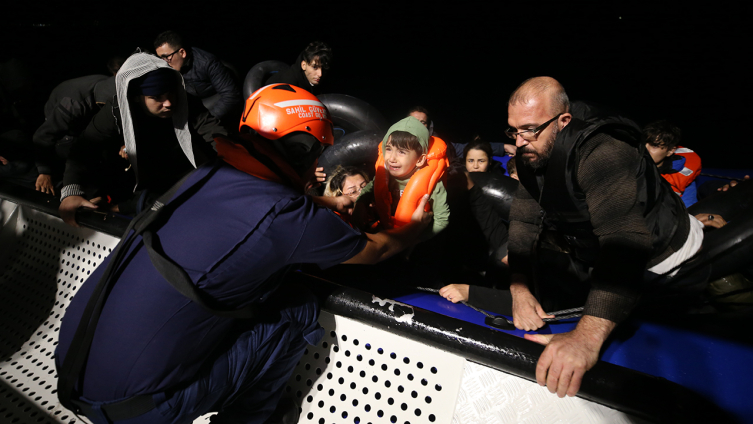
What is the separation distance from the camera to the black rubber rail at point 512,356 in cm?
84

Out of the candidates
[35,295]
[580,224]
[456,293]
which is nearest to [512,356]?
[456,293]

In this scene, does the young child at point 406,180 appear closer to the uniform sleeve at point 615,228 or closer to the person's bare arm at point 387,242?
the person's bare arm at point 387,242

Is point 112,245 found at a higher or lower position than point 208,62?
lower

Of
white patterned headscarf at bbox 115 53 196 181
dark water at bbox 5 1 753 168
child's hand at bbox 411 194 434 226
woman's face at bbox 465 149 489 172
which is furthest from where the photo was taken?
dark water at bbox 5 1 753 168

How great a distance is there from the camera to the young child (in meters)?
2.18

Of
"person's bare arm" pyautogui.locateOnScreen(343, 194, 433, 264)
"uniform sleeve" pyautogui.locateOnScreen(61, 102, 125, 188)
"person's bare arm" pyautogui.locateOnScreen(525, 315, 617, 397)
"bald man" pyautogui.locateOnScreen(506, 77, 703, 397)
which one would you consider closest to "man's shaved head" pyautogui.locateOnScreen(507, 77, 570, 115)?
"bald man" pyautogui.locateOnScreen(506, 77, 703, 397)

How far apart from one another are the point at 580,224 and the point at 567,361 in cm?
83

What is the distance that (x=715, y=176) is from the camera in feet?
10.8

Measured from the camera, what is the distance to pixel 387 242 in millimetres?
1428

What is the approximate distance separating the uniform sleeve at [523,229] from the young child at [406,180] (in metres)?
0.55

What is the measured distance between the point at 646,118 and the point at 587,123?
5103 mm

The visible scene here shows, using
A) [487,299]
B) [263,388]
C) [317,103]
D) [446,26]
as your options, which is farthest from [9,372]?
[446,26]

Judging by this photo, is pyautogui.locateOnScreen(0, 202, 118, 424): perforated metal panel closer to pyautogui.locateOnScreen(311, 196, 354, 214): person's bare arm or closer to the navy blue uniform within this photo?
the navy blue uniform

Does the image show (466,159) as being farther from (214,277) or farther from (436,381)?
(214,277)
